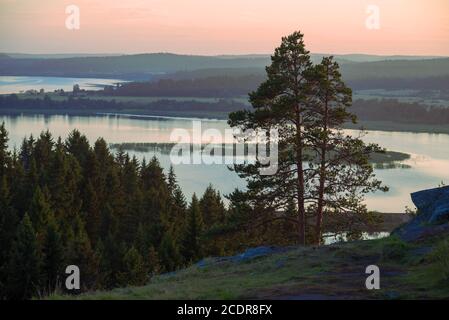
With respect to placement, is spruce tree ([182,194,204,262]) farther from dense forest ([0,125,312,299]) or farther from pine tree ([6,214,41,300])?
pine tree ([6,214,41,300])

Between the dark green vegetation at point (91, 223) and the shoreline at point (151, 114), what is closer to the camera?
the dark green vegetation at point (91, 223)

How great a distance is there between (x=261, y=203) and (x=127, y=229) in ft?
92.2

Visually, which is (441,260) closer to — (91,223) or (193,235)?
(193,235)

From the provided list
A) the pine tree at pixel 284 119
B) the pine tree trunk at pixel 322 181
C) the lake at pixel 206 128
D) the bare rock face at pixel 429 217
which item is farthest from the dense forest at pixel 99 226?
the lake at pixel 206 128

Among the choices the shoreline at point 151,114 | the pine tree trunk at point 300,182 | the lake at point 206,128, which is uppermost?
the pine tree trunk at point 300,182

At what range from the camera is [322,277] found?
12203mm

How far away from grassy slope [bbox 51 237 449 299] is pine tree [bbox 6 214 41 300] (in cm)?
1809

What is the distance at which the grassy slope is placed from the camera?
10.7 meters

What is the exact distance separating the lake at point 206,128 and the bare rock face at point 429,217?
141 feet

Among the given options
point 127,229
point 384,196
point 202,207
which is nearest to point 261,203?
point 202,207

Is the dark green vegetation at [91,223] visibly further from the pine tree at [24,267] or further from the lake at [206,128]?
the lake at [206,128]

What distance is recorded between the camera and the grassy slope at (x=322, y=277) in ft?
35.0
